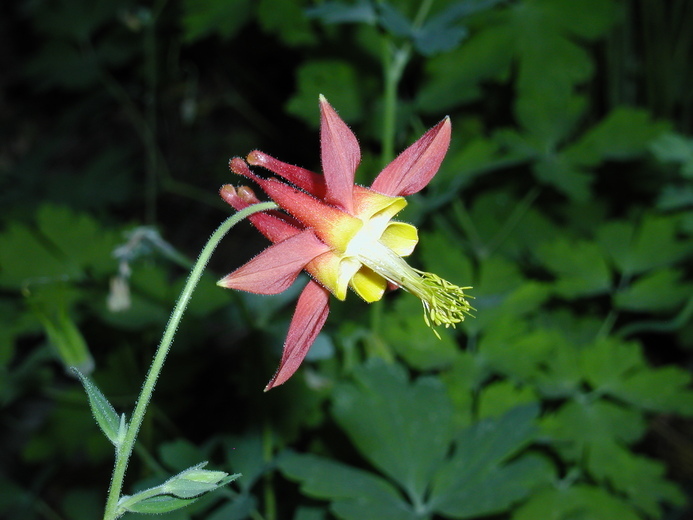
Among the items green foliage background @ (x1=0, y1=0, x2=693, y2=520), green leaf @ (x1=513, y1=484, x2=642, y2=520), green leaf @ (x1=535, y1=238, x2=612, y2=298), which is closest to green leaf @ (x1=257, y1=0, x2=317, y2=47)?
green foliage background @ (x1=0, y1=0, x2=693, y2=520)

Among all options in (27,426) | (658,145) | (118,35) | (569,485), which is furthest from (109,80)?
(569,485)

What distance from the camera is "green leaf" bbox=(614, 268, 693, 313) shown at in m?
2.68

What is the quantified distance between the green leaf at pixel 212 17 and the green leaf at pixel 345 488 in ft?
7.04

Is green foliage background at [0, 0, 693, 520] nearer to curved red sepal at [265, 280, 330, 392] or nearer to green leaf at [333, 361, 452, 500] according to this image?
green leaf at [333, 361, 452, 500]

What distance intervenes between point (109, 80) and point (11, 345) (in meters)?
2.45

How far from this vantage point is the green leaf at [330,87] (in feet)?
9.80

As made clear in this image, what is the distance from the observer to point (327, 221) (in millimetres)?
1349

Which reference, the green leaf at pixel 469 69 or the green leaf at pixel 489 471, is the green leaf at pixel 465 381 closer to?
the green leaf at pixel 489 471

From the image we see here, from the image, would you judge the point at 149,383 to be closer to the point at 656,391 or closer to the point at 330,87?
the point at 656,391

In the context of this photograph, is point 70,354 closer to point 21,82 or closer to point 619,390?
point 619,390

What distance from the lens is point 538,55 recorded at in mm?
2934

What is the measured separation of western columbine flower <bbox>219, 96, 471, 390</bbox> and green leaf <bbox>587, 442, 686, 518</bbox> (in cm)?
130

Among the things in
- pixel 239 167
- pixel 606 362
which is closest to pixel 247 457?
pixel 239 167

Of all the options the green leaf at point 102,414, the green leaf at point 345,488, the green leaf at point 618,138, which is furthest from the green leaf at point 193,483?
the green leaf at point 618,138
